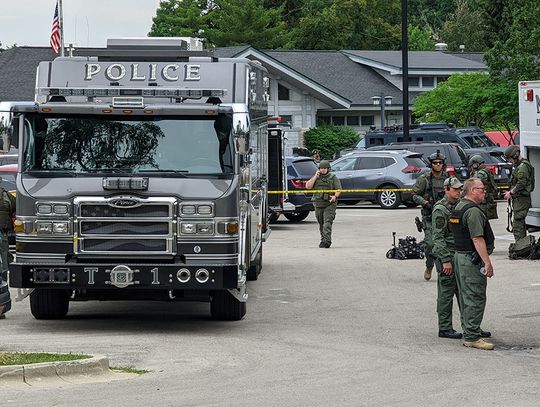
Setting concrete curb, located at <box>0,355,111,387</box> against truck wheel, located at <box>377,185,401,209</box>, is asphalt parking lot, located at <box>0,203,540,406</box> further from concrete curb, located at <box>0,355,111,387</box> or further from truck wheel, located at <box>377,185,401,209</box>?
truck wheel, located at <box>377,185,401,209</box>

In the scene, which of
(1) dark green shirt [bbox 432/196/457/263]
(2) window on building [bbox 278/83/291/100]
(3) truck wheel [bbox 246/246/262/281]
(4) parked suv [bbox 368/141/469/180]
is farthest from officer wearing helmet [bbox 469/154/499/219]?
(2) window on building [bbox 278/83/291/100]

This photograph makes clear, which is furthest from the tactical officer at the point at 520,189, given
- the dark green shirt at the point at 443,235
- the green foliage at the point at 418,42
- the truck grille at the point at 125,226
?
the green foliage at the point at 418,42

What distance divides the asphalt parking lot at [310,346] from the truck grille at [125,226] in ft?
3.20

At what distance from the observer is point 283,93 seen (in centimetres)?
6475

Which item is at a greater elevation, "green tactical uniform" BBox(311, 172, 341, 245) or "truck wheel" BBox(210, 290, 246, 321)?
"green tactical uniform" BBox(311, 172, 341, 245)

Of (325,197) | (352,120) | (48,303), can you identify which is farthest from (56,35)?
(352,120)

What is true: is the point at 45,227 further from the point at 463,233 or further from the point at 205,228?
the point at 463,233

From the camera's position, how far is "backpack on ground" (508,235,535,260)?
71.9 feet

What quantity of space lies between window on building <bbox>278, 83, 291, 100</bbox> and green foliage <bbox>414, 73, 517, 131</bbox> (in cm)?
759

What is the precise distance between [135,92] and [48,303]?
9.25 feet

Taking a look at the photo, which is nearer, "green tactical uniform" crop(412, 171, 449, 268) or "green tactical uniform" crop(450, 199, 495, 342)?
"green tactical uniform" crop(450, 199, 495, 342)

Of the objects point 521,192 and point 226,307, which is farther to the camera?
point 521,192

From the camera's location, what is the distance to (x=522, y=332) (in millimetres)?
14328

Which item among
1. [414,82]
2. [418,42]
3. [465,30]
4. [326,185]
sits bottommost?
[326,185]
